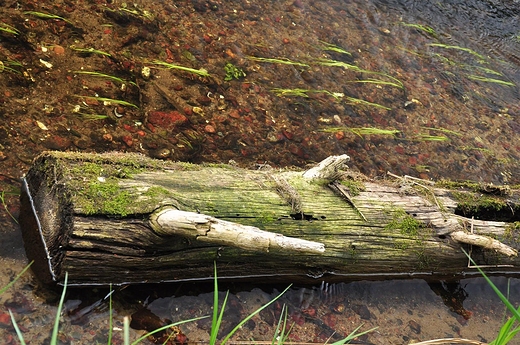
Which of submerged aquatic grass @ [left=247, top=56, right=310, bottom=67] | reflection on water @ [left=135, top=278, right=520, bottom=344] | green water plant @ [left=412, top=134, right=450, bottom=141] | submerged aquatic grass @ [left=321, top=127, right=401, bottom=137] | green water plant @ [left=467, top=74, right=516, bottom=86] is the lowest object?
reflection on water @ [left=135, top=278, right=520, bottom=344]

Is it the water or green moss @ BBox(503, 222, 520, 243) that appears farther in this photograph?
green moss @ BBox(503, 222, 520, 243)

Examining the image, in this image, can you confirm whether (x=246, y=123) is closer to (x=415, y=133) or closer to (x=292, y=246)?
(x=415, y=133)

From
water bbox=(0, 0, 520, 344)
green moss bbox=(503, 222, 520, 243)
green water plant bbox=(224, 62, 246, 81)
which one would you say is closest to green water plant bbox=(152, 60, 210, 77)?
water bbox=(0, 0, 520, 344)

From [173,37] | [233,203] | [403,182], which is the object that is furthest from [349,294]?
[173,37]

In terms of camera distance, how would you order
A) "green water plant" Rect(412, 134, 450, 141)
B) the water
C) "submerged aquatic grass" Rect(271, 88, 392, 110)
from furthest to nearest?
"green water plant" Rect(412, 134, 450, 141), "submerged aquatic grass" Rect(271, 88, 392, 110), the water

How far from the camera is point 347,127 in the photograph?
559 centimetres

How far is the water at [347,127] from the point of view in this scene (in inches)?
131

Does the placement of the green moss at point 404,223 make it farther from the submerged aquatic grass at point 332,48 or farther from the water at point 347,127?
the submerged aquatic grass at point 332,48

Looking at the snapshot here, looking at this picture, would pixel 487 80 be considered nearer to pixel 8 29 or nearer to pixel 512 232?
pixel 512 232

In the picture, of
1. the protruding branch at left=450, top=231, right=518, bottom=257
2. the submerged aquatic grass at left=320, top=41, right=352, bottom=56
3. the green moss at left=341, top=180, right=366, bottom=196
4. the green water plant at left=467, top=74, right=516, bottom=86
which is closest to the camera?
the protruding branch at left=450, top=231, right=518, bottom=257

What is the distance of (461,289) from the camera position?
4418mm

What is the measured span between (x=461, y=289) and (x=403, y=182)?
112 centimetres

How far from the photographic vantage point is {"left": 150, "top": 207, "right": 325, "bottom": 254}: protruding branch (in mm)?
2420

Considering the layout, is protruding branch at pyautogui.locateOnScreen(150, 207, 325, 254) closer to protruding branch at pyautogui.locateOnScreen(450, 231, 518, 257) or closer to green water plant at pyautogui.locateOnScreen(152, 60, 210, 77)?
protruding branch at pyautogui.locateOnScreen(450, 231, 518, 257)
